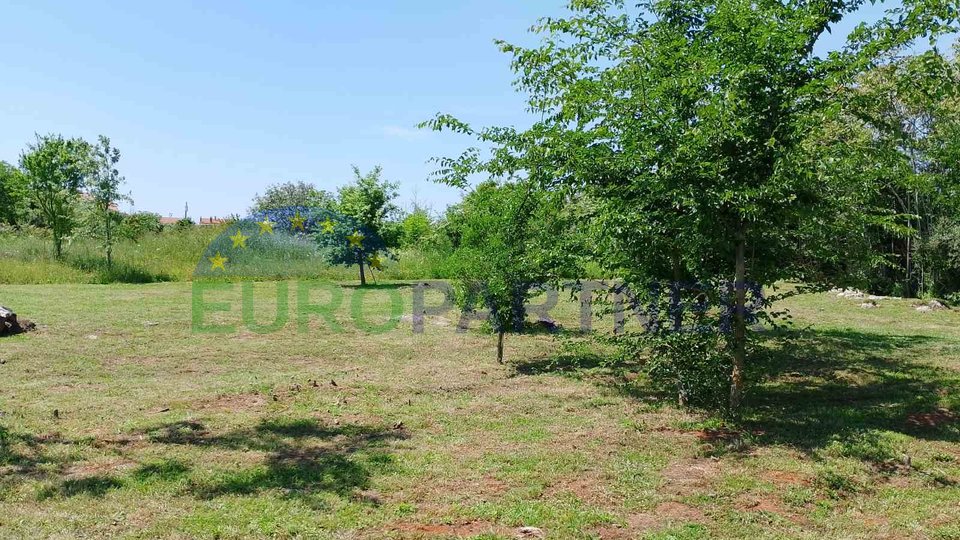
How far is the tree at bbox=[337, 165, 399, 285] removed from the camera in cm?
2175

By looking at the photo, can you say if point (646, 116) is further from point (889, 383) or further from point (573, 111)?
point (889, 383)

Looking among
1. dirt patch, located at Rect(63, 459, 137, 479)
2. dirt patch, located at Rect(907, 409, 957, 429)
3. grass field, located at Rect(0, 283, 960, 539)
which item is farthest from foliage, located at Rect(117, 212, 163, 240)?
dirt patch, located at Rect(907, 409, 957, 429)

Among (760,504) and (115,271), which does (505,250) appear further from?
(115,271)

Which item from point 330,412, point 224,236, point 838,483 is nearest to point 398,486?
point 330,412

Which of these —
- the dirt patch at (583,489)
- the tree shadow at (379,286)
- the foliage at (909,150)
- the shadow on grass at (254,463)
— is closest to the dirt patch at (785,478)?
the dirt patch at (583,489)

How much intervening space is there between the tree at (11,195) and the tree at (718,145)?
71.9 ft

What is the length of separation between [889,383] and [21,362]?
11155 mm

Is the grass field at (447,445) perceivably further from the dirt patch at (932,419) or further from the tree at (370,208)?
the tree at (370,208)

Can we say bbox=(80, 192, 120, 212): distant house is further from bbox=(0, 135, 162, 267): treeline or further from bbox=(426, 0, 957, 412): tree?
bbox=(426, 0, 957, 412): tree

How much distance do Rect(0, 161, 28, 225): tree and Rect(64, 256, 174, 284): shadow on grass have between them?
9.19 ft

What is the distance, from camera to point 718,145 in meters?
5.95

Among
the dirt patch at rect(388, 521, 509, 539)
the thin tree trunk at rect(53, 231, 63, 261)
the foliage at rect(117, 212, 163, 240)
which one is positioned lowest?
the dirt patch at rect(388, 521, 509, 539)

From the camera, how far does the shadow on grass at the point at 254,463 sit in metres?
4.91

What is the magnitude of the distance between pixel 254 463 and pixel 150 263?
67.5ft
